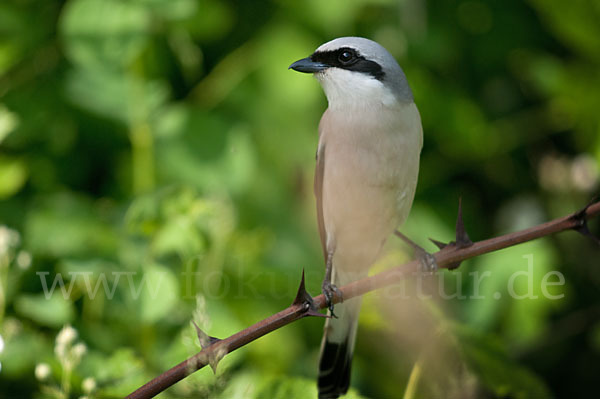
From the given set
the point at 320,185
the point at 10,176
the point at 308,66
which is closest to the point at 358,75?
the point at 308,66

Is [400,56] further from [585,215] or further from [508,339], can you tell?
[585,215]

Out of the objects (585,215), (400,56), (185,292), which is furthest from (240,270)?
(585,215)

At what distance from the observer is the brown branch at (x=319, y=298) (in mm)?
1178

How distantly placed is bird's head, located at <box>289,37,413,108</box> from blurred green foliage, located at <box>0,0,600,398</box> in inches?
24.6

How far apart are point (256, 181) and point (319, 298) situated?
1851 mm

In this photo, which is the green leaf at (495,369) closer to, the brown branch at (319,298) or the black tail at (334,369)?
the black tail at (334,369)

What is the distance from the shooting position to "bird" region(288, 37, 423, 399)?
77.0 inches

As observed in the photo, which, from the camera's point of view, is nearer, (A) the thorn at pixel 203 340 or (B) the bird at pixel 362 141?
(A) the thorn at pixel 203 340

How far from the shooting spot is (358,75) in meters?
2.03

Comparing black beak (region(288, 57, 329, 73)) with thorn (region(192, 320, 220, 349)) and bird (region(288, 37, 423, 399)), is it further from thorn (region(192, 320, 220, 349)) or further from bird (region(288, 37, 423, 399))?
thorn (region(192, 320, 220, 349))

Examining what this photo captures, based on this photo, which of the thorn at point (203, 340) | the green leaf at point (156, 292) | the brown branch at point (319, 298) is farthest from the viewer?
the green leaf at point (156, 292)

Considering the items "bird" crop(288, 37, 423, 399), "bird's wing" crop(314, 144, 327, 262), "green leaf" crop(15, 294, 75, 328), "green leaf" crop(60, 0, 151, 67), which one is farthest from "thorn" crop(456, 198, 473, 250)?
"green leaf" crop(60, 0, 151, 67)

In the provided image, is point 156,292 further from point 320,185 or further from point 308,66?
point 308,66

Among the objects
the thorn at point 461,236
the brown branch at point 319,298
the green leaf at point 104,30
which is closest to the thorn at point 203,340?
the brown branch at point 319,298
